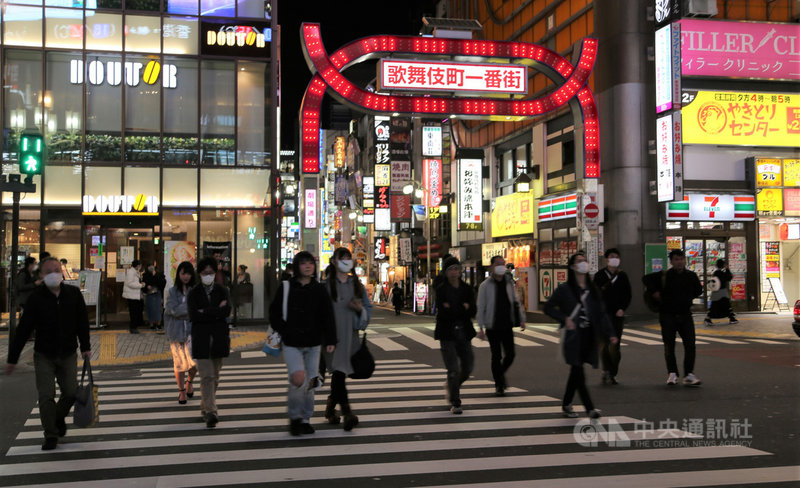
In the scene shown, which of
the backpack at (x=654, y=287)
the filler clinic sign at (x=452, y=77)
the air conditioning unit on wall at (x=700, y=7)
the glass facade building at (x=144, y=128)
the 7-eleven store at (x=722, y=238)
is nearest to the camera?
the backpack at (x=654, y=287)

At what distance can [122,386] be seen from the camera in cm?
1223

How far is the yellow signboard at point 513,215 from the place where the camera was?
117 feet

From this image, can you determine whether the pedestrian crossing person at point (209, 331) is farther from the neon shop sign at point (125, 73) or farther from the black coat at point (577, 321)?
the neon shop sign at point (125, 73)

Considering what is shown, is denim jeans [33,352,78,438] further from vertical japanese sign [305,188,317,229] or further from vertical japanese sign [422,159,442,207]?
vertical japanese sign [305,188,317,229]

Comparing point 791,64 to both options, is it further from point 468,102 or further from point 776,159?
point 468,102

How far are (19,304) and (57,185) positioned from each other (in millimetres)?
8529

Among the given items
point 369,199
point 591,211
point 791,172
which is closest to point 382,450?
point 591,211

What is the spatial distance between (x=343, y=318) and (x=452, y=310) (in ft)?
5.82

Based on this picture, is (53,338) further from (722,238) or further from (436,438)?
(722,238)

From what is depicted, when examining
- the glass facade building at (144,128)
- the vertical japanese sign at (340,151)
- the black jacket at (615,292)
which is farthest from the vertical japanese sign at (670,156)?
the vertical japanese sign at (340,151)

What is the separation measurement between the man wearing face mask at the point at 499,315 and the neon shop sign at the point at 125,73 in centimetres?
1791

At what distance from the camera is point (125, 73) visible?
25094 millimetres

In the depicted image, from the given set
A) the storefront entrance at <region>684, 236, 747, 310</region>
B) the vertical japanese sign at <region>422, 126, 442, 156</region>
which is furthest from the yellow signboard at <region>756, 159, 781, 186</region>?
the vertical japanese sign at <region>422, 126, 442, 156</region>

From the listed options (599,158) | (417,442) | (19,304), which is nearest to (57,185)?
(19,304)
